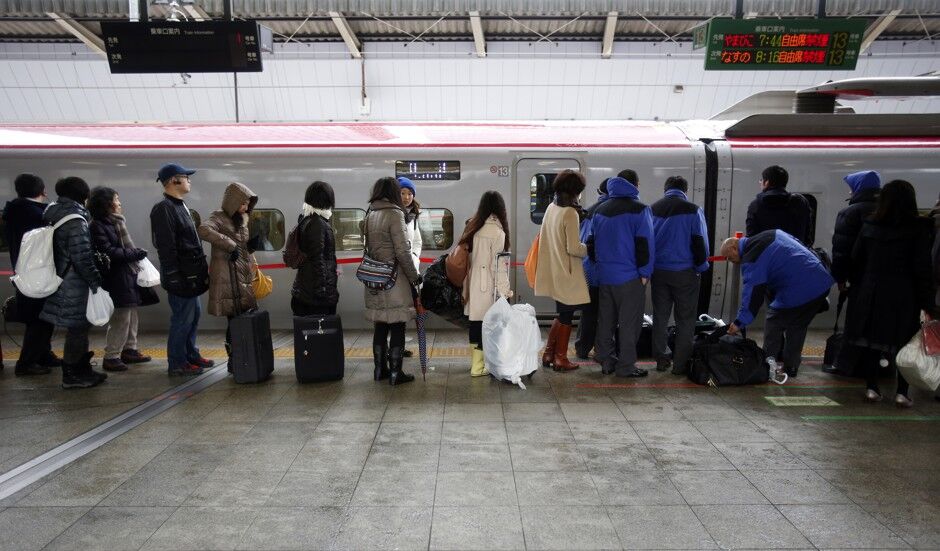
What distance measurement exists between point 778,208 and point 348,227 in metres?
4.76

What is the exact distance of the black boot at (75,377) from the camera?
540 centimetres

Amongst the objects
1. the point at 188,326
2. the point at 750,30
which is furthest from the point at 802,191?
the point at 188,326

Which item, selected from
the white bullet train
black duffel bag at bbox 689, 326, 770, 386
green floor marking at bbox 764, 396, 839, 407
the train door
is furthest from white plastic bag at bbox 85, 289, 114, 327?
green floor marking at bbox 764, 396, 839, 407

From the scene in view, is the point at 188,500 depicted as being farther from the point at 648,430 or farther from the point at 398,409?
the point at 648,430

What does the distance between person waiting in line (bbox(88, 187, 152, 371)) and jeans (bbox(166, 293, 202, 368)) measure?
1.69ft

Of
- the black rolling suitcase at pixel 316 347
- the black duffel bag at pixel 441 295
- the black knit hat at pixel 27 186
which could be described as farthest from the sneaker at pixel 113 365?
the black duffel bag at pixel 441 295

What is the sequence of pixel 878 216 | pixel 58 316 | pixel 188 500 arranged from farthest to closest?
pixel 58 316 < pixel 878 216 < pixel 188 500

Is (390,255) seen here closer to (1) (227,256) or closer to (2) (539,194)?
(1) (227,256)

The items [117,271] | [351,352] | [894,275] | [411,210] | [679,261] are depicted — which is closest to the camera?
[894,275]

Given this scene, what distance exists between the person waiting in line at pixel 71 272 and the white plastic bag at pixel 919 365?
6.49m

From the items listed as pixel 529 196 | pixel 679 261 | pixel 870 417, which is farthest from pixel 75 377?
pixel 870 417

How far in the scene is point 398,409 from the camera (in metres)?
4.86

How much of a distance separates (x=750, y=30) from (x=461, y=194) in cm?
426

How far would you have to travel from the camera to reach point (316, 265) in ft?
17.8
